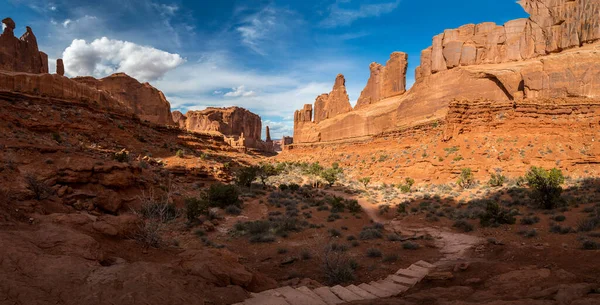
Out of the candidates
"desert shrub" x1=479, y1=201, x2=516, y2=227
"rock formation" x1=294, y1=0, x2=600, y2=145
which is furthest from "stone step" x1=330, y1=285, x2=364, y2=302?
"rock formation" x1=294, y1=0, x2=600, y2=145

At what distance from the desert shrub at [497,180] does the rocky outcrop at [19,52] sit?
2361 inches

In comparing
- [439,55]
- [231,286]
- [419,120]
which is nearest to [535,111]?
[419,120]

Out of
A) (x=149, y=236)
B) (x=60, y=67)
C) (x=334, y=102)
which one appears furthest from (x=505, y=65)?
(x=60, y=67)

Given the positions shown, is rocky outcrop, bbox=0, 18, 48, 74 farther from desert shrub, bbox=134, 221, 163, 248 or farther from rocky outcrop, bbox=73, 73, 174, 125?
desert shrub, bbox=134, 221, 163, 248

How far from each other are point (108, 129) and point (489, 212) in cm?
3307

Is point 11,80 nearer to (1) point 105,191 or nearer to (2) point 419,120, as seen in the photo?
(1) point 105,191

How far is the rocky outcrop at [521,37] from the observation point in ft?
116

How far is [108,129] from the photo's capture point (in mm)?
29328

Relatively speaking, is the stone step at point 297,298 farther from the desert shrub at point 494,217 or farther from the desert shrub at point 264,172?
the desert shrub at point 264,172

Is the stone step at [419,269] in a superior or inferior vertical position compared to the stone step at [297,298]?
inferior

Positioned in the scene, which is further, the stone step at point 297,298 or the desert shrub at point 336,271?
the desert shrub at point 336,271

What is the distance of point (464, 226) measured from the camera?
13531mm

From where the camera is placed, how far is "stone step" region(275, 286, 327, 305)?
191 inches

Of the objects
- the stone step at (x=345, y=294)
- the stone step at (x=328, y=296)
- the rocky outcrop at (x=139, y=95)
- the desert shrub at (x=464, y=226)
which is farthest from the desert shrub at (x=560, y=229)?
the rocky outcrop at (x=139, y=95)
